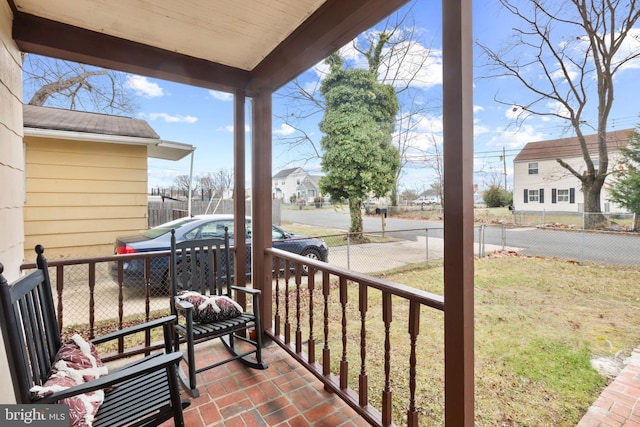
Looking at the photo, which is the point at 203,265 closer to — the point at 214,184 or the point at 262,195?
the point at 262,195

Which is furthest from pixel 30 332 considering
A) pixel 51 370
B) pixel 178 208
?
pixel 178 208

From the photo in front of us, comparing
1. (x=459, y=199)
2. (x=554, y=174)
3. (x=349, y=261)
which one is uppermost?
(x=554, y=174)

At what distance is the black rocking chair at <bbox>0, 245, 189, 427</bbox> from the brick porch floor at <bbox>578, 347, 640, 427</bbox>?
7.96ft

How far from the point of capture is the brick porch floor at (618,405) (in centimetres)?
174

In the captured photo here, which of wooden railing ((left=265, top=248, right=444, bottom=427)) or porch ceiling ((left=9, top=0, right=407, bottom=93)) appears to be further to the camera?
porch ceiling ((left=9, top=0, right=407, bottom=93))

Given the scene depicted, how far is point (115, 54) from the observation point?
2027 millimetres

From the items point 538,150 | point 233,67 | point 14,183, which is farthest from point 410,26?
point 14,183

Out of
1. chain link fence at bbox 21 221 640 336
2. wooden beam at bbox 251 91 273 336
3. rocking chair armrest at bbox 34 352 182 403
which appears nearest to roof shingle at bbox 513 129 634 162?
chain link fence at bbox 21 221 640 336

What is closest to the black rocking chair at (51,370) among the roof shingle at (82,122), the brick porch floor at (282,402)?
the brick porch floor at (282,402)

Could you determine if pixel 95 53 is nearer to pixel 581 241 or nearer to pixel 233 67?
pixel 233 67

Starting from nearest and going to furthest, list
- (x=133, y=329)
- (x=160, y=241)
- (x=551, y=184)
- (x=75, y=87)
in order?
(x=133, y=329) < (x=160, y=241) < (x=551, y=184) < (x=75, y=87)

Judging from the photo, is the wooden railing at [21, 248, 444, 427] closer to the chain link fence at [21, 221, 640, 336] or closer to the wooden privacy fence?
the chain link fence at [21, 221, 640, 336]

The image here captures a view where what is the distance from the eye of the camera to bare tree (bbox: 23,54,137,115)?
5012mm

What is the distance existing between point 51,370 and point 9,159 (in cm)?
134
